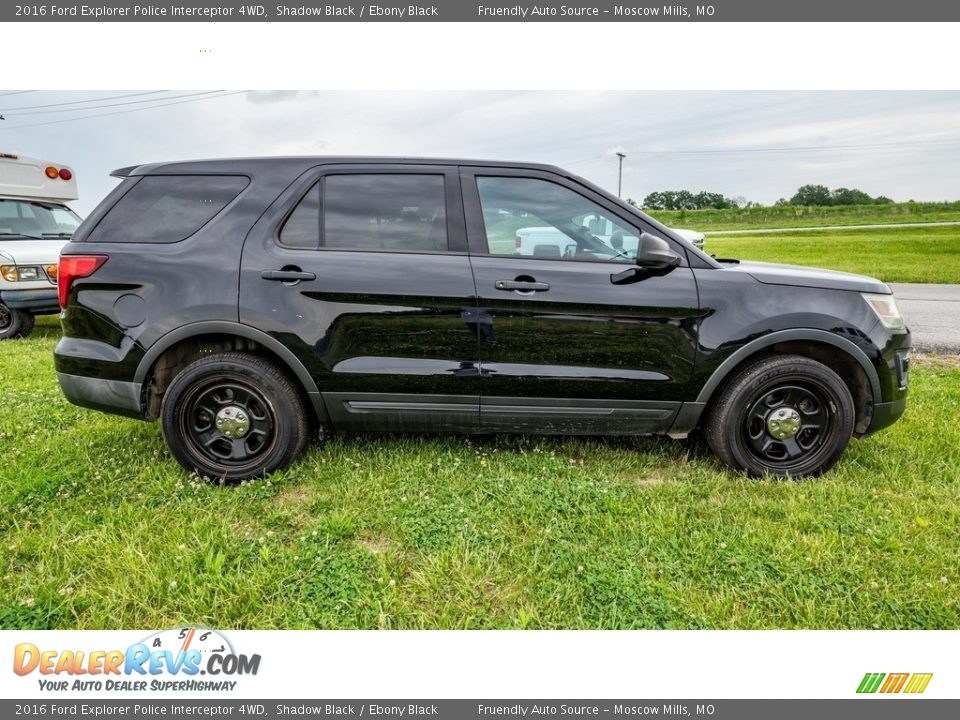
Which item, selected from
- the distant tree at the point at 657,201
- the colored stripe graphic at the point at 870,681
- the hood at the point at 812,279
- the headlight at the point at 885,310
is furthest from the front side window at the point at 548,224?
the distant tree at the point at 657,201

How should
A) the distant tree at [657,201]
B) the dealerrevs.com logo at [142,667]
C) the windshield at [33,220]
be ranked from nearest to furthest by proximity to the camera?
the dealerrevs.com logo at [142,667] < the windshield at [33,220] < the distant tree at [657,201]

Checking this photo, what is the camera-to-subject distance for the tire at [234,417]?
2992 millimetres

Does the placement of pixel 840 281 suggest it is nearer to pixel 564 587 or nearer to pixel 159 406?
pixel 564 587

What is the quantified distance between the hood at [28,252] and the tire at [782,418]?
785 cm

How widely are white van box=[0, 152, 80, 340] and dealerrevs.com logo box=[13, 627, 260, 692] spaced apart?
656 centimetres

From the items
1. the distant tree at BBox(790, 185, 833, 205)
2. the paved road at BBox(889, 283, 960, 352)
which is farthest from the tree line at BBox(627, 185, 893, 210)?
the paved road at BBox(889, 283, 960, 352)

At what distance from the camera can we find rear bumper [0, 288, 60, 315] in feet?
22.3

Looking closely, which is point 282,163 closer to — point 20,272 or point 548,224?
point 548,224

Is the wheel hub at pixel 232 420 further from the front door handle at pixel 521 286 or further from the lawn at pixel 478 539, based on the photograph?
the front door handle at pixel 521 286

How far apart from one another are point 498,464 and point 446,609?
49.0 inches

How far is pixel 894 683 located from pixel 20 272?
9.20 metres

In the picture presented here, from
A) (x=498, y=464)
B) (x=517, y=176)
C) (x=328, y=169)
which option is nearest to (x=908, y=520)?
(x=498, y=464)

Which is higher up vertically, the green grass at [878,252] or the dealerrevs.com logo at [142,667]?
the green grass at [878,252]

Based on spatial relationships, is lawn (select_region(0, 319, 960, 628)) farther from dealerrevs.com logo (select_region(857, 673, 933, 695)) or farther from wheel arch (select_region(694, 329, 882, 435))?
wheel arch (select_region(694, 329, 882, 435))
